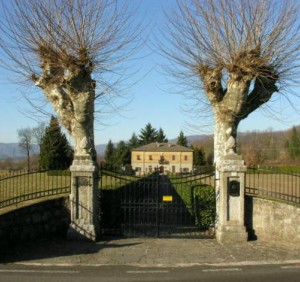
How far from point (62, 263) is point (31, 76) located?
17.7ft

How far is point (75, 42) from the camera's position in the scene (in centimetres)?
1094

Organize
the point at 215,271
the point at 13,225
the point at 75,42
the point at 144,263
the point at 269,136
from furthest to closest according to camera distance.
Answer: the point at 269,136
the point at 75,42
the point at 13,225
the point at 144,263
the point at 215,271

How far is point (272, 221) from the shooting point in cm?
1129

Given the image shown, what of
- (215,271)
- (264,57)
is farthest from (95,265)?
(264,57)

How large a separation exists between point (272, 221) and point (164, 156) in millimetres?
82221

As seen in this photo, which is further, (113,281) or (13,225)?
(13,225)

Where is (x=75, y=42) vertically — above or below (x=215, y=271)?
above

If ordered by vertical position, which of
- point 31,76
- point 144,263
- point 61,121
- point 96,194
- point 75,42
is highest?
point 75,42

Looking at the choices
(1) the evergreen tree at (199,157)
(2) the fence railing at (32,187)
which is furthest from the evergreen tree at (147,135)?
(2) the fence railing at (32,187)

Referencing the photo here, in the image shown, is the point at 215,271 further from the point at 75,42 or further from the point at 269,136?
the point at 269,136

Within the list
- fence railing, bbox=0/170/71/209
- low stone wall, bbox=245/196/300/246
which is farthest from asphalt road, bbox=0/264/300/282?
fence railing, bbox=0/170/71/209

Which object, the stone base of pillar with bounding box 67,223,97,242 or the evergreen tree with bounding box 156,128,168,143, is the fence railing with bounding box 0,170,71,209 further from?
the evergreen tree with bounding box 156,128,168,143

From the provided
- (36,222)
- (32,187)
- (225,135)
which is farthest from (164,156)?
(36,222)

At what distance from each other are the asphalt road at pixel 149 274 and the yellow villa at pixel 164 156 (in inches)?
3095
